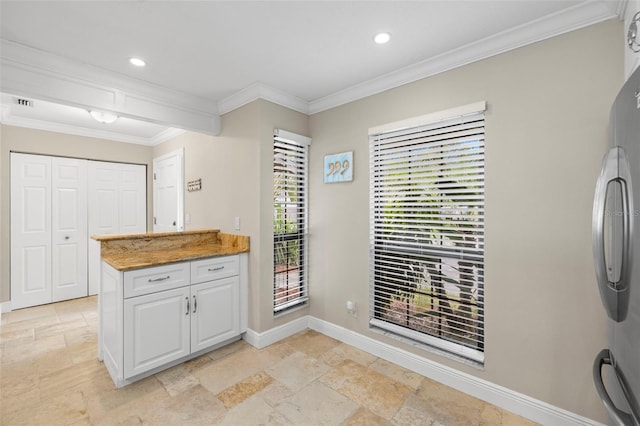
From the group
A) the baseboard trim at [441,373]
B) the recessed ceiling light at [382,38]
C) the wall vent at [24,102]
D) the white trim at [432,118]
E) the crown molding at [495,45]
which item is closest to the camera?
the crown molding at [495,45]

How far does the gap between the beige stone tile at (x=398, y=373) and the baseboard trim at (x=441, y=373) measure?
0.04 meters

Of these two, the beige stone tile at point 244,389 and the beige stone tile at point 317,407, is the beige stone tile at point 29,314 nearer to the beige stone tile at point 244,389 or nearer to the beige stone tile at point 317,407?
the beige stone tile at point 244,389

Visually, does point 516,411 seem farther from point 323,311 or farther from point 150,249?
point 150,249

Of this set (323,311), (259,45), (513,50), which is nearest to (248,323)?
(323,311)

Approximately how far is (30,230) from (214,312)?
3.18 meters

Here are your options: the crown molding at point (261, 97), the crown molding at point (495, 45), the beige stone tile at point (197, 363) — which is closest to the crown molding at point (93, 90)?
the crown molding at point (261, 97)

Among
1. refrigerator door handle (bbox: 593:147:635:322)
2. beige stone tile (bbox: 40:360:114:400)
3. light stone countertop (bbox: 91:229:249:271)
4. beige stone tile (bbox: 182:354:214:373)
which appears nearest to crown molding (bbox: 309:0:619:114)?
refrigerator door handle (bbox: 593:147:635:322)

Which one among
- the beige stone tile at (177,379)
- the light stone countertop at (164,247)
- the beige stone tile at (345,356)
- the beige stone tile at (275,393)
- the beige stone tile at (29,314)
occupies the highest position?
the light stone countertop at (164,247)

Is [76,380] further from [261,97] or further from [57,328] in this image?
[261,97]

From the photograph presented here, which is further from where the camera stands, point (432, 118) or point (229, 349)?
point (229, 349)

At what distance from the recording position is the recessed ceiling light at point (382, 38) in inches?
76.2

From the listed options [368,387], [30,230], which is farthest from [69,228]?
[368,387]

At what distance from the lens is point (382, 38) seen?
1.97 meters

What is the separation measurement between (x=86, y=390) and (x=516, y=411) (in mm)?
3006
